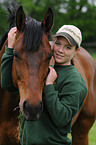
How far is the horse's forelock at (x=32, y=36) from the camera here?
1.97 m

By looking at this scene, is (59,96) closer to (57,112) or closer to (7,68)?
(57,112)

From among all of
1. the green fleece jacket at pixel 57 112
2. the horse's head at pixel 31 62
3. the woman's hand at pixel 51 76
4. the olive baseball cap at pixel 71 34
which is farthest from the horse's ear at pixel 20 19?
the green fleece jacket at pixel 57 112

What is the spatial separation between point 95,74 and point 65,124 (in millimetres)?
2361

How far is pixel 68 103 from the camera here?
2.02 meters

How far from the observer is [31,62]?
1928mm

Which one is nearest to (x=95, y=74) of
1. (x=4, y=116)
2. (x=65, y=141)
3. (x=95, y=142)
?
(x=95, y=142)

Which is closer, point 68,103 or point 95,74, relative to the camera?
point 68,103

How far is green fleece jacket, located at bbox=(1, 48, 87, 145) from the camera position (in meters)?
1.96

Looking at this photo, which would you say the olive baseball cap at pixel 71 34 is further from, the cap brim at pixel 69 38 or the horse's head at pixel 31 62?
the horse's head at pixel 31 62

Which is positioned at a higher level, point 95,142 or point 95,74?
point 95,74

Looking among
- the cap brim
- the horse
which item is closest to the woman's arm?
the horse

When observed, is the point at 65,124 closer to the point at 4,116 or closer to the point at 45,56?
the point at 45,56

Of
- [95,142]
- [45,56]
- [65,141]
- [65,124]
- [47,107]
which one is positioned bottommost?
[95,142]

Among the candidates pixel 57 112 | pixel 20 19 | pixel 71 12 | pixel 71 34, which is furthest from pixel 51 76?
pixel 71 12
